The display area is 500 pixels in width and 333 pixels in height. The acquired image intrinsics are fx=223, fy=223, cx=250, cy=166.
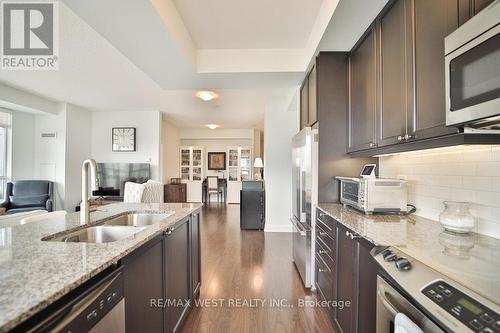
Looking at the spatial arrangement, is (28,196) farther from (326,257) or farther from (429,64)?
(429,64)

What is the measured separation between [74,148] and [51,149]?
0.43 meters

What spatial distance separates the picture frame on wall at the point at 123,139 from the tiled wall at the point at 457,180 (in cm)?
594

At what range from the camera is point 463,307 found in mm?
656

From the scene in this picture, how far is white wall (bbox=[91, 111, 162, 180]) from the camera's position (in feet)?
19.4

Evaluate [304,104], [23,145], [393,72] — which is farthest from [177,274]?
[23,145]

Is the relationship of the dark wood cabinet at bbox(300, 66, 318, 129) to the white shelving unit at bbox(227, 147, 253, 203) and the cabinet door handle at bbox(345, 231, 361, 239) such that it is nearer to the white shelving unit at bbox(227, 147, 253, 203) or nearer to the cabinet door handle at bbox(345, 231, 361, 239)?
the cabinet door handle at bbox(345, 231, 361, 239)

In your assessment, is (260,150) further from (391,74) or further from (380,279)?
(380,279)

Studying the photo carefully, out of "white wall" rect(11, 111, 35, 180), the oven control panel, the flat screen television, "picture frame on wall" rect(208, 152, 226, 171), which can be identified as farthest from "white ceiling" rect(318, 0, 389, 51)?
"picture frame on wall" rect(208, 152, 226, 171)

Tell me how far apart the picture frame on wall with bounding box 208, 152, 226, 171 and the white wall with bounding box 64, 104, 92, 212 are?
391 cm

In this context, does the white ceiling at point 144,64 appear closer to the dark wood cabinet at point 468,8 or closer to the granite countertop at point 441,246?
the dark wood cabinet at point 468,8

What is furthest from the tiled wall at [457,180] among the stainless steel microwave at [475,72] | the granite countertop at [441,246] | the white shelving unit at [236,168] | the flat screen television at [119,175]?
the white shelving unit at [236,168]

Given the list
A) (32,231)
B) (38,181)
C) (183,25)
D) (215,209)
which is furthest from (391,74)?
(38,181)

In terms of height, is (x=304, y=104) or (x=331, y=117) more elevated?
(x=304, y=104)

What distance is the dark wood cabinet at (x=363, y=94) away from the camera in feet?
6.08
